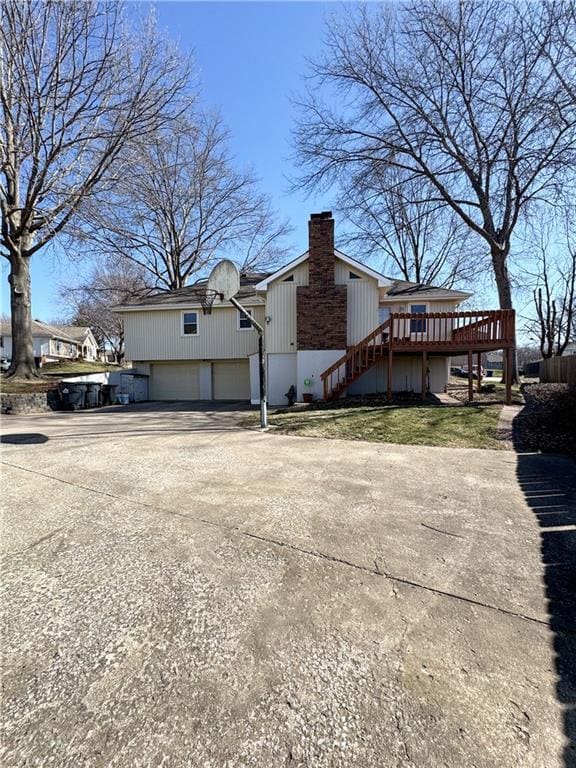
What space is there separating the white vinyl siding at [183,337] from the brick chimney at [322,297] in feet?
12.5

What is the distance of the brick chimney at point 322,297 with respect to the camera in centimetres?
1314

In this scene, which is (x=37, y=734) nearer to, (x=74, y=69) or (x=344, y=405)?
(x=344, y=405)

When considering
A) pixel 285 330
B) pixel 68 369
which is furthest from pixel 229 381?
pixel 68 369

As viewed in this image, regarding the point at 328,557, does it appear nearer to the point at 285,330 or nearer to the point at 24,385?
the point at 285,330

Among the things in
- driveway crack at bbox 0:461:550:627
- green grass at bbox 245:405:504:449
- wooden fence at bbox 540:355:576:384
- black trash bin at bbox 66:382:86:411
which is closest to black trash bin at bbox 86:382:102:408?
black trash bin at bbox 66:382:86:411

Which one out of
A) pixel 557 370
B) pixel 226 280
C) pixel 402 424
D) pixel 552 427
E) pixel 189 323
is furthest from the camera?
pixel 557 370

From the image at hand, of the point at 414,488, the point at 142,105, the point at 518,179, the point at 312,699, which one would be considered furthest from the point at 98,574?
the point at 518,179

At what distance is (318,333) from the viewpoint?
13.4 m

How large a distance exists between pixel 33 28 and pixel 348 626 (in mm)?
19161

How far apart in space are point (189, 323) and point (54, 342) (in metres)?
34.4

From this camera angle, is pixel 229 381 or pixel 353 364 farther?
pixel 229 381

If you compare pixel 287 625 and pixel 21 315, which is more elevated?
pixel 21 315

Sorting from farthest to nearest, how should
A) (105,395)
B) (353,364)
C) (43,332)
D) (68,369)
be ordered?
(43,332)
(68,369)
(105,395)
(353,364)

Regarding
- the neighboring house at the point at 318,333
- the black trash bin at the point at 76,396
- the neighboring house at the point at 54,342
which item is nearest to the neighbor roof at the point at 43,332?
the neighboring house at the point at 54,342
